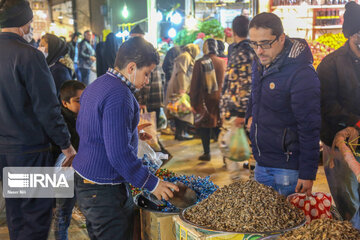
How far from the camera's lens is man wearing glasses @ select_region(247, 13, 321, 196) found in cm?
254

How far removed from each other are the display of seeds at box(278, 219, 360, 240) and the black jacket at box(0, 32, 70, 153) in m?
1.96

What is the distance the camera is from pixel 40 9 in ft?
107

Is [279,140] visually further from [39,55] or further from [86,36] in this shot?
[86,36]

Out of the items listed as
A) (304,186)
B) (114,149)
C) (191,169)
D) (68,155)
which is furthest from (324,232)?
(191,169)

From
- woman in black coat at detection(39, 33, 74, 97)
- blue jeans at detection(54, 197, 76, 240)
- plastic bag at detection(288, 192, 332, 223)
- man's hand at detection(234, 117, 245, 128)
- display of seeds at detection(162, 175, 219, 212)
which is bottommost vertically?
blue jeans at detection(54, 197, 76, 240)

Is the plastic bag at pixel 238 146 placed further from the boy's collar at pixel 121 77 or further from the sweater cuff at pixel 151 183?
the boy's collar at pixel 121 77

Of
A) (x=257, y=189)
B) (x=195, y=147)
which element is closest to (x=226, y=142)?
(x=257, y=189)

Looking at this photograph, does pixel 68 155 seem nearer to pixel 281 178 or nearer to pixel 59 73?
pixel 281 178

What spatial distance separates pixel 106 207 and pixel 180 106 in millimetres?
5216

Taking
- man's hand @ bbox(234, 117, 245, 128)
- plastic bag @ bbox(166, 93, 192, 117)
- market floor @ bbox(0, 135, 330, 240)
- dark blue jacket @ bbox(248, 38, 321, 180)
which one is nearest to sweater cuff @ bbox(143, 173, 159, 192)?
dark blue jacket @ bbox(248, 38, 321, 180)

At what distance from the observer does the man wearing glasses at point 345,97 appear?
3086mm

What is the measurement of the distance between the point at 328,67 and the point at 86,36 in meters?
10.6

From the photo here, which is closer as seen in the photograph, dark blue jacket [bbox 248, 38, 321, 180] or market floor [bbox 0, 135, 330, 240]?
dark blue jacket [bbox 248, 38, 321, 180]

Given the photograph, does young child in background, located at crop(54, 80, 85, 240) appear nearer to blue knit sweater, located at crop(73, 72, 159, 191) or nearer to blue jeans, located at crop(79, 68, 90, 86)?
blue knit sweater, located at crop(73, 72, 159, 191)
